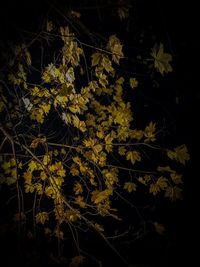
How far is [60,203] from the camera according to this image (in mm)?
3471

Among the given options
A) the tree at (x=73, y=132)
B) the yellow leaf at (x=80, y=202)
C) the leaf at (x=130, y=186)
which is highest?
the tree at (x=73, y=132)

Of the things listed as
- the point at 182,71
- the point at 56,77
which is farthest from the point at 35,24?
the point at 182,71

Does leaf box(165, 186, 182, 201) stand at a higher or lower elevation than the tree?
lower

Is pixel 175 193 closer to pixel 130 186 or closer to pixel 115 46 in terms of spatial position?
pixel 130 186

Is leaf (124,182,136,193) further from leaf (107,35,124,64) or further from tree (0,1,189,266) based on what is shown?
leaf (107,35,124,64)

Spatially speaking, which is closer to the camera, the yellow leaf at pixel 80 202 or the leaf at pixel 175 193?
the leaf at pixel 175 193

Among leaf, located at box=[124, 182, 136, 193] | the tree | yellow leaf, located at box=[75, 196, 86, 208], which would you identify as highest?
the tree

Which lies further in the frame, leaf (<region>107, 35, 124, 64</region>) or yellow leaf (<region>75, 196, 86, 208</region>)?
yellow leaf (<region>75, 196, 86, 208</region>)

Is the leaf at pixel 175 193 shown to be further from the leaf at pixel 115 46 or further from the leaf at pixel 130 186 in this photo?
the leaf at pixel 115 46

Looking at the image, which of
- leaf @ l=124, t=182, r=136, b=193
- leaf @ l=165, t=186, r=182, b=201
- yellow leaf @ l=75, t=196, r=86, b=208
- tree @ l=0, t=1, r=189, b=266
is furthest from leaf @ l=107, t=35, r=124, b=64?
leaf @ l=124, t=182, r=136, b=193

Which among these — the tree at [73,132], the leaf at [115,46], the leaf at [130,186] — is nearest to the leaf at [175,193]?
the tree at [73,132]

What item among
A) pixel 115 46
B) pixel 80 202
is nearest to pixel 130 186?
pixel 80 202

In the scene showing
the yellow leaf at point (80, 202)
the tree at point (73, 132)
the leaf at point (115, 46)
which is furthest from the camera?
the yellow leaf at point (80, 202)

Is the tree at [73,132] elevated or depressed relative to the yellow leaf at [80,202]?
elevated
